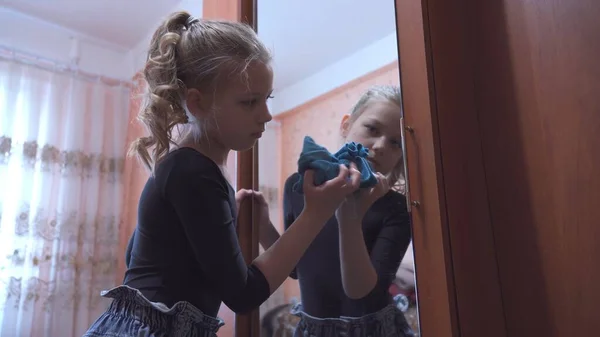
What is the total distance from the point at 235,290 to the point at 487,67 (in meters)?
0.50

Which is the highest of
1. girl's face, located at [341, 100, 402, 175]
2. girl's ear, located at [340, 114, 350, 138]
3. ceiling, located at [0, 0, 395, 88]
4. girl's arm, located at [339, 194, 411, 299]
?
ceiling, located at [0, 0, 395, 88]

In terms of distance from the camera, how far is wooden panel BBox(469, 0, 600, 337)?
553 mm

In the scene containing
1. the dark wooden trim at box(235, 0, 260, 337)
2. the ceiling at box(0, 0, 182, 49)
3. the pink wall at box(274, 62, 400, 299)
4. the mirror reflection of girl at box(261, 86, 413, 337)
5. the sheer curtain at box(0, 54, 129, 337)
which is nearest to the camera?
the mirror reflection of girl at box(261, 86, 413, 337)

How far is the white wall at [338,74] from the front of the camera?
71cm

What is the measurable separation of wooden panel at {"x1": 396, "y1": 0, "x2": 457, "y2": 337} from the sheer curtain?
5.85 ft

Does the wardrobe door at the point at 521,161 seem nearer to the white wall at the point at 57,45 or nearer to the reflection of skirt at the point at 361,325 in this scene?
the reflection of skirt at the point at 361,325

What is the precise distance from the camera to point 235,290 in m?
0.61

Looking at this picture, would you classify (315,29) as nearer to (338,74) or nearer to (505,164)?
(338,74)

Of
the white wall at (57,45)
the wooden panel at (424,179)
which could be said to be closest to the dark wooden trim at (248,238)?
the wooden panel at (424,179)

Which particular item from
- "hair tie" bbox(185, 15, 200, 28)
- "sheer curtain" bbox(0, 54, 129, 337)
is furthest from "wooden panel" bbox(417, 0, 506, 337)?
"sheer curtain" bbox(0, 54, 129, 337)

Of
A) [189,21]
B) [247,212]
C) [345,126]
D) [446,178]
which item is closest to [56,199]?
[247,212]

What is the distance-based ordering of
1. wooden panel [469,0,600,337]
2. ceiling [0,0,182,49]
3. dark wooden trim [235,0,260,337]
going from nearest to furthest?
1. wooden panel [469,0,600,337]
2. dark wooden trim [235,0,260,337]
3. ceiling [0,0,182,49]

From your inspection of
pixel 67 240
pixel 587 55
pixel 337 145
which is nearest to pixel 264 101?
pixel 337 145

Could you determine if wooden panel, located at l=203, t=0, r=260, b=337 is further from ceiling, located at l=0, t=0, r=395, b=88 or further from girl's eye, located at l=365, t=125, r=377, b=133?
girl's eye, located at l=365, t=125, r=377, b=133
